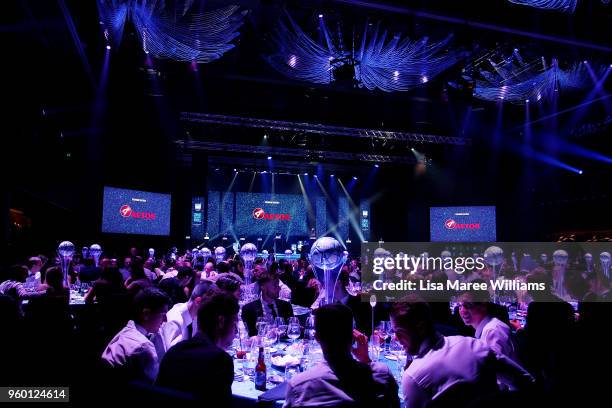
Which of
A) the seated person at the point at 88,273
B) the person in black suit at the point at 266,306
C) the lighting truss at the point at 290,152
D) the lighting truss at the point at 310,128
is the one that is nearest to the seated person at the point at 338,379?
the person in black suit at the point at 266,306

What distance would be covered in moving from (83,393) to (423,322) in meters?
1.50

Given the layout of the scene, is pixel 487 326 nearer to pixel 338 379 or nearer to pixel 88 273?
pixel 338 379

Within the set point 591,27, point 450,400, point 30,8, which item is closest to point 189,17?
point 30,8

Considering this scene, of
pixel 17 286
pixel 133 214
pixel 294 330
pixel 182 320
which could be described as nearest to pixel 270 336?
pixel 294 330

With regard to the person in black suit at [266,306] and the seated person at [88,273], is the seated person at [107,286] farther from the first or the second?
the seated person at [88,273]

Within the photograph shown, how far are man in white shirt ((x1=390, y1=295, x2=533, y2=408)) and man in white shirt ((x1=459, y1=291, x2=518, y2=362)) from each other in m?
0.61

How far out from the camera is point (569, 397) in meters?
1.64

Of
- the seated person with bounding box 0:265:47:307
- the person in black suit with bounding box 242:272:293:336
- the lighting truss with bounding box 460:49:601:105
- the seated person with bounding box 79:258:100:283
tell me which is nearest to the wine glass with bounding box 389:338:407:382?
the person in black suit with bounding box 242:272:293:336

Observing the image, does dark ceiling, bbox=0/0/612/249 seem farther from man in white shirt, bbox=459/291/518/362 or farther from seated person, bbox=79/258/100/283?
man in white shirt, bbox=459/291/518/362

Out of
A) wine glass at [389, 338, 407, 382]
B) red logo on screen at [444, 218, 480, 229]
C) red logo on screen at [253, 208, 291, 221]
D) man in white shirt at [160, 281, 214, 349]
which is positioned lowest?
wine glass at [389, 338, 407, 382]

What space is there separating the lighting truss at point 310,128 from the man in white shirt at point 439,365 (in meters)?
11.1

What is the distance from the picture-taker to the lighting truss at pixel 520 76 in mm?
8539

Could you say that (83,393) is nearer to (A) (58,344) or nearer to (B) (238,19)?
(A) (58,344)

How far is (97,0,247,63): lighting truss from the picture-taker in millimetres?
5977
